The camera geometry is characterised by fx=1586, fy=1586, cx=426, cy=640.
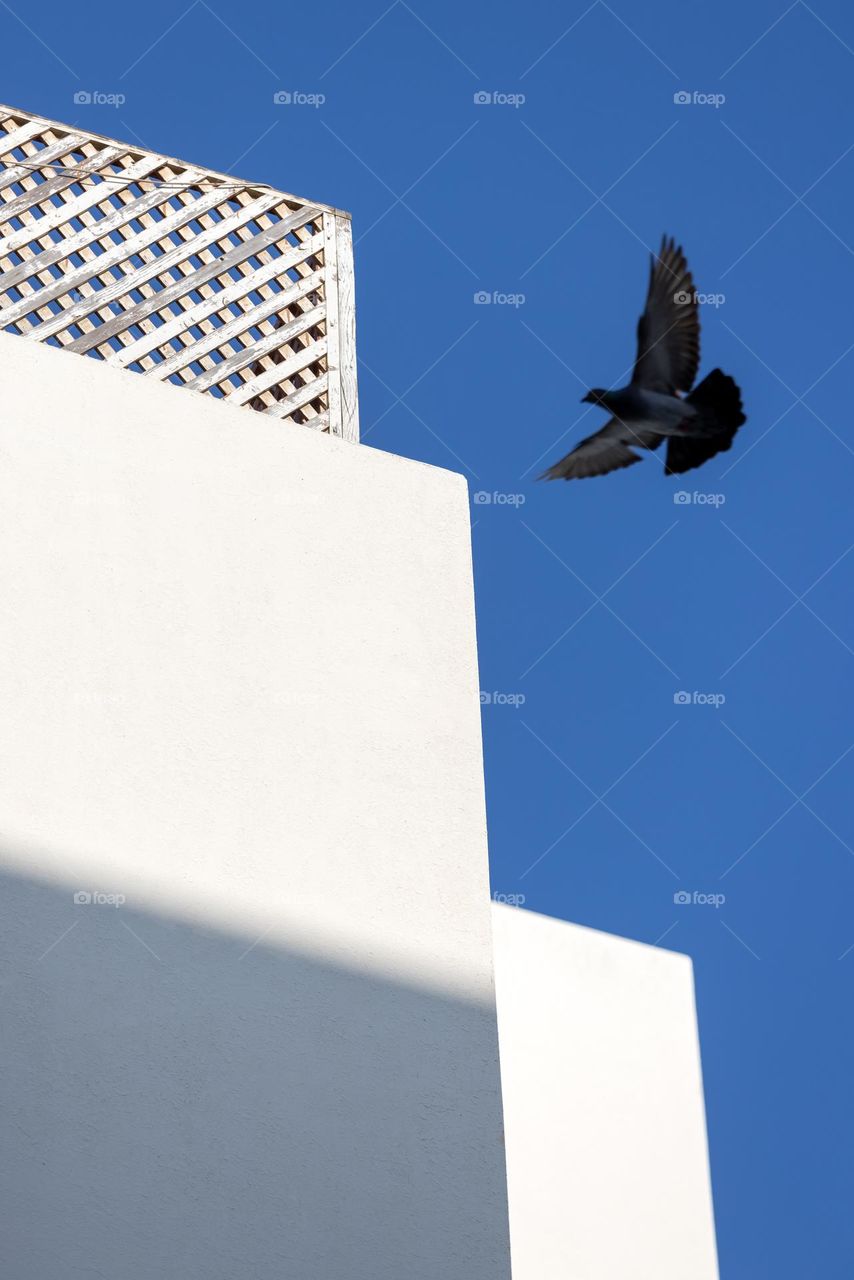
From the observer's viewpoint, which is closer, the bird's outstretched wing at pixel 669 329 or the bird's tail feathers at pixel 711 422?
the bird's outstretched wing at pixel 669 329

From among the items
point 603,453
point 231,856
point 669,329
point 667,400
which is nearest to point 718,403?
point 667,400

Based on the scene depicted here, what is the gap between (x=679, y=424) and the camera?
628 cm

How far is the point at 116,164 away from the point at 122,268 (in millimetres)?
362

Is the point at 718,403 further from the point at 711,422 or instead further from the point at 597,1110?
the point at 597,1110

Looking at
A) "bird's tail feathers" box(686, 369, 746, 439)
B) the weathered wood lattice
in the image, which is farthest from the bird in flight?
the weathered wood lattice

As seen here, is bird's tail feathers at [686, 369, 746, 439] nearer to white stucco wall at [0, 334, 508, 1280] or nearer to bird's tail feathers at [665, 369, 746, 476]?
bird's tail feathers at [665, 369, 746, 476]

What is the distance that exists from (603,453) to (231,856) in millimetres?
3345

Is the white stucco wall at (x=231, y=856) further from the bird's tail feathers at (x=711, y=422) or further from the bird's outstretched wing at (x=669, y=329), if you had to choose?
the bird's tail feathers at (x=711, y=422)

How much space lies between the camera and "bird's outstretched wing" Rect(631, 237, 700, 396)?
5883mm

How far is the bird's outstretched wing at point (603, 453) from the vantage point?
20.9ft

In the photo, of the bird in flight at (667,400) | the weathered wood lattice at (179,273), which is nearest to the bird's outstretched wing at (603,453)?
the bird in flight at (667,400)

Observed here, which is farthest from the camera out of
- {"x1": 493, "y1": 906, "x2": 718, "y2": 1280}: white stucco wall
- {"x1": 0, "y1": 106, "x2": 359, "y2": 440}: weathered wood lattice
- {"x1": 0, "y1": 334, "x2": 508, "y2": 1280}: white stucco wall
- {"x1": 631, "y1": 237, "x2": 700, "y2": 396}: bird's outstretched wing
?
{"x1": 493, "y1": 906, "x2": 718, "y2": 1280}: white stucco wall

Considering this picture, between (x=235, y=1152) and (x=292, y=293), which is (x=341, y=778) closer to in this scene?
(x=235, y=1152)

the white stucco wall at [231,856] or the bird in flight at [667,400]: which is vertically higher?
the bird in flight at [667,400]
